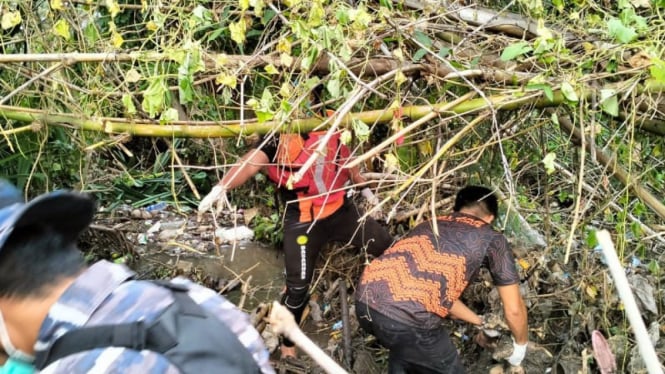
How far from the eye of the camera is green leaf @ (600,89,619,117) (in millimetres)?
2334

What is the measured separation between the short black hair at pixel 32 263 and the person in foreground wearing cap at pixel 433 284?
6.89 ft

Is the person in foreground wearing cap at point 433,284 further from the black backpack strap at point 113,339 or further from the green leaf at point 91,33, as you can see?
the black backpack strap at point 113,339

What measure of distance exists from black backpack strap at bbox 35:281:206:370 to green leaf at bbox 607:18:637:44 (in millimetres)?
1725

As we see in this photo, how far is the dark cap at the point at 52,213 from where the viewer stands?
1.22 m

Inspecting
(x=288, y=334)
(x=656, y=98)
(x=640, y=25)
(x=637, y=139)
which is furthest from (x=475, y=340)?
(x=288, y=334)

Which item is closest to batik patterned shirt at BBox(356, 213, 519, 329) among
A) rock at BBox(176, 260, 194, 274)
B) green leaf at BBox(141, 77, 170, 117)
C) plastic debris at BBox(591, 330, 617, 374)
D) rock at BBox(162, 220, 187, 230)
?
plastic debris at BBox(591, 330, 617, 374)

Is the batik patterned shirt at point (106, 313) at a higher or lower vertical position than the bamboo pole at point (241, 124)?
higher

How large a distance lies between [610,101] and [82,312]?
192cm

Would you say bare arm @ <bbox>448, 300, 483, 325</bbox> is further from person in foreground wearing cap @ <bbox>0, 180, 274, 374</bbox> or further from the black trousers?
person in foreground wearing cap @ <bbox>0, 180, 274, 374</bbox>

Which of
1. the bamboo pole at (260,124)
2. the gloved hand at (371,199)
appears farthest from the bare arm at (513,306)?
the bamboo pole at (260,124)

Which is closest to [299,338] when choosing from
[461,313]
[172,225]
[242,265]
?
[461,313]

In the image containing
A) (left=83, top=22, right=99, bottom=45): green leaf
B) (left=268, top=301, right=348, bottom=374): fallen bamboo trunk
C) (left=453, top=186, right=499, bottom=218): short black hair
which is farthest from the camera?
(left=453, top=186, right=499, bottom=218): short black hair

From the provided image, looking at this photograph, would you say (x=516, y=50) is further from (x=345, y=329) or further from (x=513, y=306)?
(x=345, y=329)

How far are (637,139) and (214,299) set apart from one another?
2.41m
